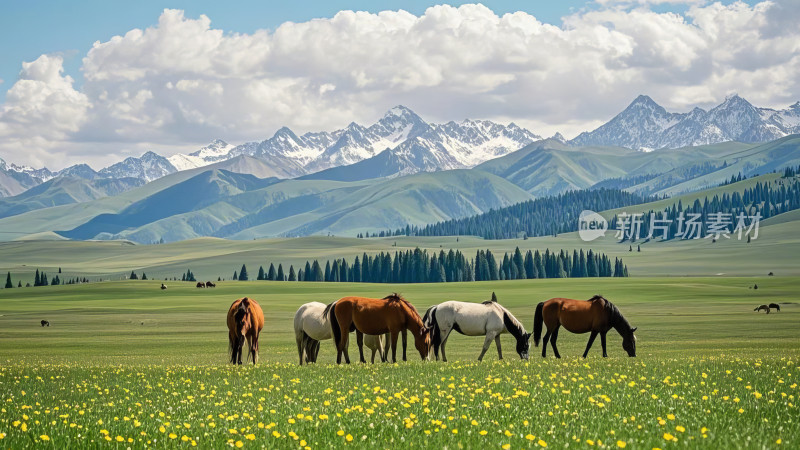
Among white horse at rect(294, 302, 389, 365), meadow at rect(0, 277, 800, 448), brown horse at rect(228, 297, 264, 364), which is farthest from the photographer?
white horse at rect(294, 302, 389, 365)

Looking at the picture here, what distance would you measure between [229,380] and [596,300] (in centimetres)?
1822

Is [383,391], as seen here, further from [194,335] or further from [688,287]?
[688,287]

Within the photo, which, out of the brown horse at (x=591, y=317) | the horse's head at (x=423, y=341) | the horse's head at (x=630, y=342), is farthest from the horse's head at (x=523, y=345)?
the horse's head at (x=630, y=342)

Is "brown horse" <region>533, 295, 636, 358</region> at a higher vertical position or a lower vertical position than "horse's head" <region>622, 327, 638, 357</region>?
higher

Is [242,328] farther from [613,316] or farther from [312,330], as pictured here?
[613,316]

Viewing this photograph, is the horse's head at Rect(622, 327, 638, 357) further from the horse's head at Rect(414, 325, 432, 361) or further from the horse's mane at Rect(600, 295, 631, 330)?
the horse's head at Rect(414, 325, 432, 361)

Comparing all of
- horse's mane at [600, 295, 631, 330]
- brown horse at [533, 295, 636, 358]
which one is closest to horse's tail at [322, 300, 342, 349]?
brown horse at [533, 295, 636, 358]

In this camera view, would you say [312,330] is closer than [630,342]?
Yes

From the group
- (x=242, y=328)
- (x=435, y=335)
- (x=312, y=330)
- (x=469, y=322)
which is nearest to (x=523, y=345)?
(x=469, y=322)

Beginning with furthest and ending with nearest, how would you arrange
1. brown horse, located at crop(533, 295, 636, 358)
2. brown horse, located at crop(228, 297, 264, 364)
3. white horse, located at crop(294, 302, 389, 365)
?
brown horse, located at crop(533, 295, 636, 358), white horse, located at crop(294, 302, 389, 365), brown horse, located at crop(228, 297, 264, 364)

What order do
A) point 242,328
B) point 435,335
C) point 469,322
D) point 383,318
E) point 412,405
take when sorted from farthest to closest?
point 469,322
point 435,335
point 242,328
point 383,318
point 412,405

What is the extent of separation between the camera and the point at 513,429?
1391cm

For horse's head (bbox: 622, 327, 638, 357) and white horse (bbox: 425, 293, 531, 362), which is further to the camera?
horse's head (bbox: 622, 327, 638, 357)

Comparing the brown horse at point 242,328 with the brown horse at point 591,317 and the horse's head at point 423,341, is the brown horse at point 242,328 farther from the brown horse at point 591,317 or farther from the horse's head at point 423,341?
the brown horse at point 591,317
